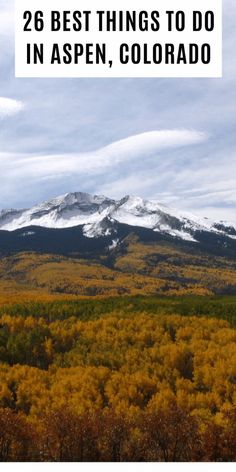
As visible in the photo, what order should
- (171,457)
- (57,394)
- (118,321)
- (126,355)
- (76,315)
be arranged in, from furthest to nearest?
(76,315) < (118,321) < (126,355) < (57,394) < (171,457)

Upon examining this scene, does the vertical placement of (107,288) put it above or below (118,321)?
below

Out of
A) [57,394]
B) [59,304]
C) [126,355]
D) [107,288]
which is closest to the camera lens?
[57,394]

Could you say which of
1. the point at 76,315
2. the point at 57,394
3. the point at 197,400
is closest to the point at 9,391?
the point at 57,394

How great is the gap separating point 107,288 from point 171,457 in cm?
12621

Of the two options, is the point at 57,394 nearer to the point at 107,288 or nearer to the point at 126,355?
the point at 126,355

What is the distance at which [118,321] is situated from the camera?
24.4 m

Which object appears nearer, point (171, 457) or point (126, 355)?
point (171, 457)

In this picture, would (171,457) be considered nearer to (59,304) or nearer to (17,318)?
(17,318)

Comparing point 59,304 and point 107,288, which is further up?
point 59,304

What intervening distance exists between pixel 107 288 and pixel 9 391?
121 meters

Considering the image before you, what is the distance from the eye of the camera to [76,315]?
2652 cm

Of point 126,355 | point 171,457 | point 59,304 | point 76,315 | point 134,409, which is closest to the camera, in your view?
point 171,457

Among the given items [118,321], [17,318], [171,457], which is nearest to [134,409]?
[171,457]
